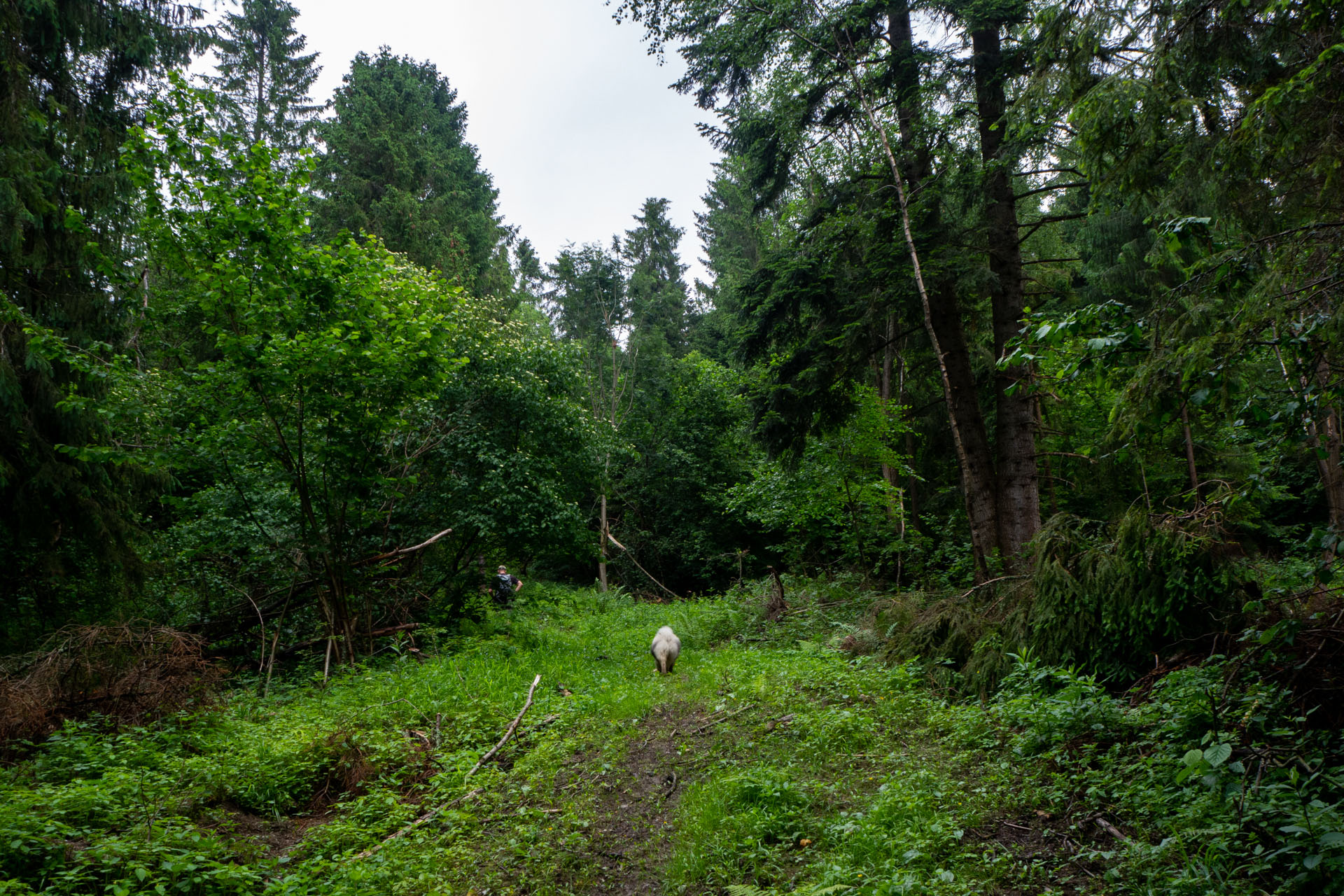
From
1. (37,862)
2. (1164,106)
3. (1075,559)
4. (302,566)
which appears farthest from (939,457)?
(37,862)

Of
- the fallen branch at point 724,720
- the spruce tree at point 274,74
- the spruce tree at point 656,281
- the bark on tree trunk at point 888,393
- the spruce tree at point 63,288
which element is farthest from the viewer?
the spruce tree at point 656,281

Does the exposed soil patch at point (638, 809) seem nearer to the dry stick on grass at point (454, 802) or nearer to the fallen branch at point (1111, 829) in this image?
the dry stick on grass at point (454, 802)

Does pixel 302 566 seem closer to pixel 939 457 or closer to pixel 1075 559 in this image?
pixel 1075 559

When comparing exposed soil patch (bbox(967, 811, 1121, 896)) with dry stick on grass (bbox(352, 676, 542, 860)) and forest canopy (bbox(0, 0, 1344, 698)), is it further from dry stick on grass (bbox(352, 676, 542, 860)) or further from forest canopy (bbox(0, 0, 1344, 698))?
dry stick on grass (bbox(352, 676, 542, 860))

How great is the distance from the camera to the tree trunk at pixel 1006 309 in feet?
29.7

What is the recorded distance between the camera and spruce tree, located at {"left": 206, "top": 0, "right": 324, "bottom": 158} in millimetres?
25328

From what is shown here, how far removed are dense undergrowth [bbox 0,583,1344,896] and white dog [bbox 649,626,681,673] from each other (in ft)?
5.92

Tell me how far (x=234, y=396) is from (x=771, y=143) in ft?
27.5

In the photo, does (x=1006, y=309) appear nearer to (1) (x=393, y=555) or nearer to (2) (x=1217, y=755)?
(2) (x=1217, y=755)

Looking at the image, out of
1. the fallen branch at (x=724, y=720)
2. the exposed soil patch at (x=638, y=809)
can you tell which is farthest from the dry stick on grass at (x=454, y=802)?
the fallen branch at (x=724, y=720)

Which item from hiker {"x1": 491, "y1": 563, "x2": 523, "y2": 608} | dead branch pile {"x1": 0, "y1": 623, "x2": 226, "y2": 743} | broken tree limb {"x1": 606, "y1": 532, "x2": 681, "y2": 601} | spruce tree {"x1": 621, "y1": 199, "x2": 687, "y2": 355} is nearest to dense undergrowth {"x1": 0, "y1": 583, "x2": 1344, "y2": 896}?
dead branch pile {"x1": 0, "y1": 623, "x2": 226, "y2": 743}

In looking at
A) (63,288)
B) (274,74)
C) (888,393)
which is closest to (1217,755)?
(63,288)

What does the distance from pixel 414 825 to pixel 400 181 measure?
23435 millimetres

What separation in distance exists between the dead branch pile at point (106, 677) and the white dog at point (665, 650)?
198 inches
